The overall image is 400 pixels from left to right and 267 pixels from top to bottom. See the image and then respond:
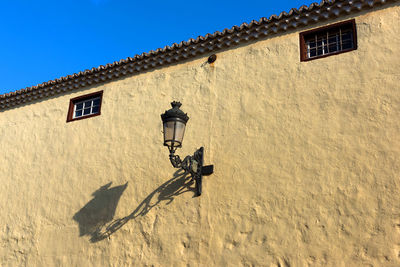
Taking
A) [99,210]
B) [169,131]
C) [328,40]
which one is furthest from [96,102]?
[328,40]

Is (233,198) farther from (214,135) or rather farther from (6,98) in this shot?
(6,98)

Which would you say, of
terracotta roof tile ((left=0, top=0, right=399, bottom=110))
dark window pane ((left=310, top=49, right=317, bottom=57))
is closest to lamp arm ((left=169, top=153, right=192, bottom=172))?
terracotta roof tile ((left=0, top=0, right=399, bottom=110))

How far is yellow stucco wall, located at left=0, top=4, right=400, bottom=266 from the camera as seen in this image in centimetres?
561

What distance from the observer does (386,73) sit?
19.8 ft

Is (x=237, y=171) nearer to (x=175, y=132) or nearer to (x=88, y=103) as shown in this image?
(x=175, y=132)

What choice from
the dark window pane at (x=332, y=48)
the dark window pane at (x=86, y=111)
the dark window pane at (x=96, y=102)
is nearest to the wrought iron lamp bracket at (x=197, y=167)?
the dark window pane at (x=332, y=48)

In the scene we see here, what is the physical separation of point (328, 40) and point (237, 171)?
2.51 metres

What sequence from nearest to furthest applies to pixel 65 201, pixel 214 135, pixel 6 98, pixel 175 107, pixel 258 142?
1. pixel 175 107
2. pixel 258 142
3. pixel 214 135
4. pixel 65 201
5. pixel 6 98

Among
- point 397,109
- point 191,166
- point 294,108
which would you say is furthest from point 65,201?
point 397,109

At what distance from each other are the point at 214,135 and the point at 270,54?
1619 millimetres

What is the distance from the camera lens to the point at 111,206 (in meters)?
7.24

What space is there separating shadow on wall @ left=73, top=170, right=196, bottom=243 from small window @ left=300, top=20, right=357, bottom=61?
2.77m

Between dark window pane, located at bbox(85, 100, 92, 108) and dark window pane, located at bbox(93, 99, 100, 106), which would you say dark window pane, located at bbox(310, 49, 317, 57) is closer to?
dark window pane, located at bbox(93, 99, 100, 106)

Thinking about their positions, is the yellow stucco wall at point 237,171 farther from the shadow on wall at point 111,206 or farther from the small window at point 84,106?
the small window at point 84,106
